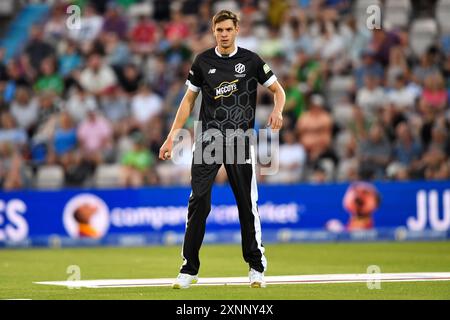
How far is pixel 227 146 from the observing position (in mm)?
10617

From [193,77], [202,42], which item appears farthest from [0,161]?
[193,77]

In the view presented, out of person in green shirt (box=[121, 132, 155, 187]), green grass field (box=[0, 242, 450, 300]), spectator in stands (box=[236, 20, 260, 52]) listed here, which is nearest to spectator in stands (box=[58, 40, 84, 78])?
person in green shirt (box=[121, 132, 155, 187])

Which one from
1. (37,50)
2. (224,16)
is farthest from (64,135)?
(224,16)

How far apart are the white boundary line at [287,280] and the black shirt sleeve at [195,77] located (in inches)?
79.4

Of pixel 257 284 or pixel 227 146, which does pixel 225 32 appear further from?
pixel 257 284

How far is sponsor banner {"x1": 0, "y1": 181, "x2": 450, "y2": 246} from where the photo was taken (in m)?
19.8

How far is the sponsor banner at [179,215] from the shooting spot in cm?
1983

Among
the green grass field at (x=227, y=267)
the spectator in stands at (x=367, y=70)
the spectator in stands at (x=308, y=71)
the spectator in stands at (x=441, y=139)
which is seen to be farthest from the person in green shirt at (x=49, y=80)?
the spectator in stands at (x=441, y=139)

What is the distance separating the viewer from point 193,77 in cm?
1084

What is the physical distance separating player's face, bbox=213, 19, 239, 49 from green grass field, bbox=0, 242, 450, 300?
2.39 meters

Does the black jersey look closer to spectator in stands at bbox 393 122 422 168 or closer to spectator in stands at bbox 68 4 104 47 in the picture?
spectator in stands at bbox 393 122 422 168

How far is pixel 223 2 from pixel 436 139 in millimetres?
6950
